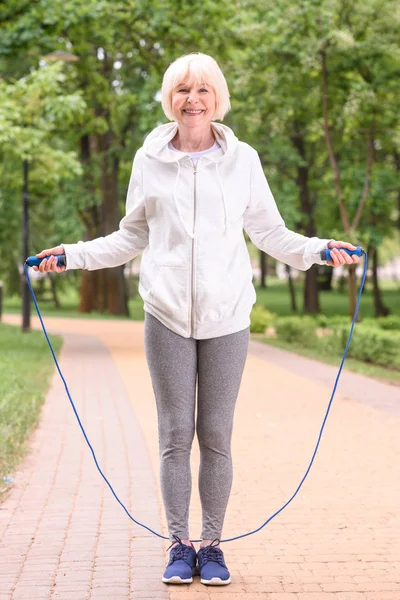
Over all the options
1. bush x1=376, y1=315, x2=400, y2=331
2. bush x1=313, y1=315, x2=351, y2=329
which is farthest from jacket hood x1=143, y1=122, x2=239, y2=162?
bush x1=313, y1=315, x2=351, y2=329

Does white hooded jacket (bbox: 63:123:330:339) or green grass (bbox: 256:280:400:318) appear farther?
green grass (bbox: 256:280:400:318)

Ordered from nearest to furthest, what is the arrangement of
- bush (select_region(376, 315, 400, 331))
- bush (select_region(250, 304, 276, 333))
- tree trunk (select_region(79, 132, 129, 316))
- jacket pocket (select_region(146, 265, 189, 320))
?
1. jacket pocket (select_region(146, 265, 189, 320))
2. bush (select_region(376, 315, 400, 331))
3. bush (select_region(250, 304, 276, 333))
4. tree trunk (select_region(79, 132, 129, 316))

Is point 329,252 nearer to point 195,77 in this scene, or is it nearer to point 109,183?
point 195,77

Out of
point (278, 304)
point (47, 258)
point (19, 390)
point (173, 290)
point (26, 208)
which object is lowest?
point (278, 304)

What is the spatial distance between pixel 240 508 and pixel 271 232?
2091 millimetres

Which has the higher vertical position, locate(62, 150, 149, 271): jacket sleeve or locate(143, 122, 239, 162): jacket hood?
locate(143, 122, 239, 162): jacket hood

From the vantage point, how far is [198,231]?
378 cm

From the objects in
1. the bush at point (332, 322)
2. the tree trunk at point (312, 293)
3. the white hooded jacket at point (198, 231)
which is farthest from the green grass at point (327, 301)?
the white hooded jacket at point (198, 231)

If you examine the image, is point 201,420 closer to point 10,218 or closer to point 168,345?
point 168,345

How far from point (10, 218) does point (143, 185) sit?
97.4 ft

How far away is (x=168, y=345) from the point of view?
3.84 m

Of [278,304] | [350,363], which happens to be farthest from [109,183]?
[278,304]

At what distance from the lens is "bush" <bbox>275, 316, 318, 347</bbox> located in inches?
749

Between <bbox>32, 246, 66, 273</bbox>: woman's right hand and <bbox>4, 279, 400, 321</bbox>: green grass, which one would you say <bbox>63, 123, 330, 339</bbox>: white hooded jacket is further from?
<bbox>4, 279, 400, 321</bbox>: green grass
